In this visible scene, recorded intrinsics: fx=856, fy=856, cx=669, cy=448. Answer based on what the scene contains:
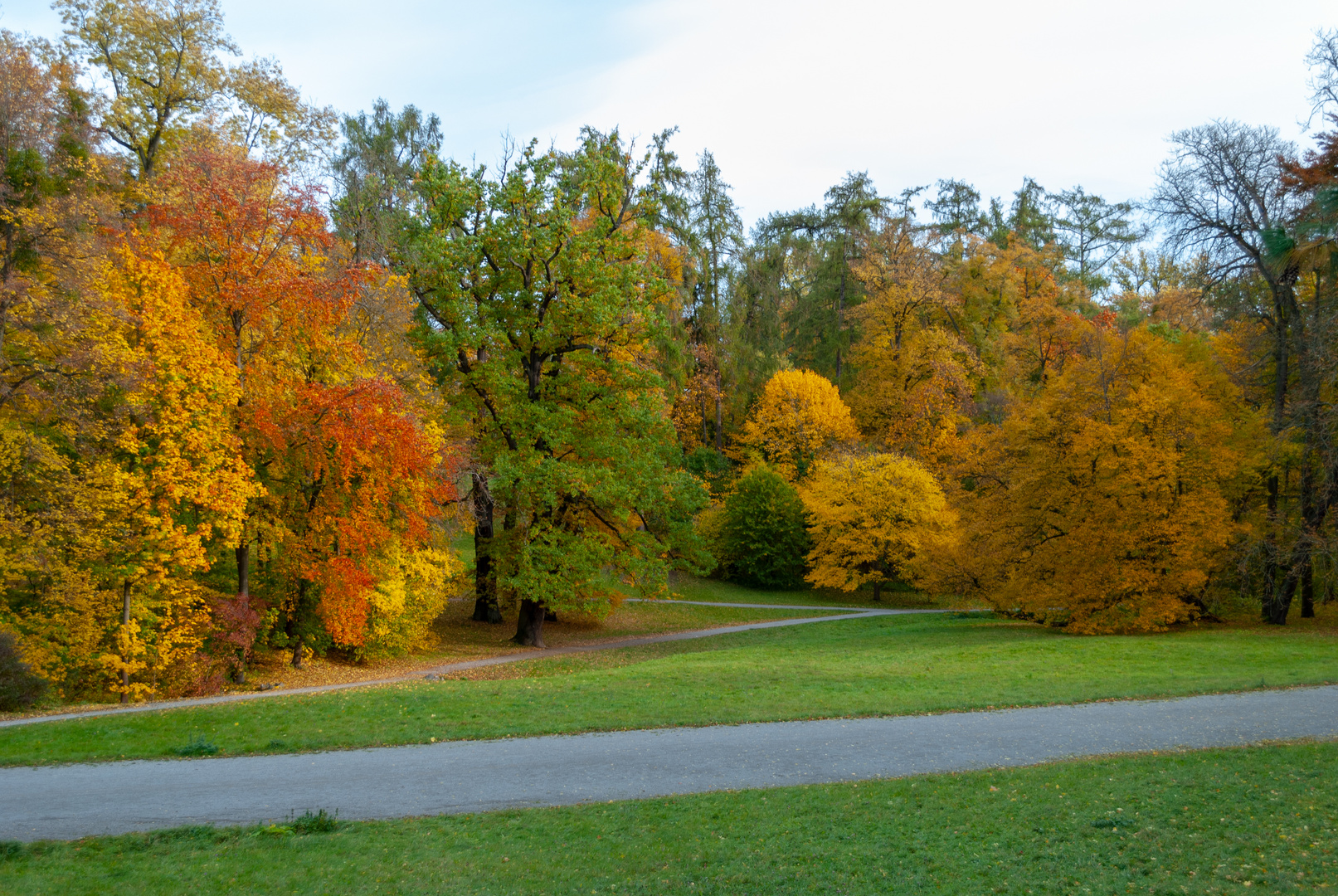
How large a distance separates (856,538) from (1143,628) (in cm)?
1486

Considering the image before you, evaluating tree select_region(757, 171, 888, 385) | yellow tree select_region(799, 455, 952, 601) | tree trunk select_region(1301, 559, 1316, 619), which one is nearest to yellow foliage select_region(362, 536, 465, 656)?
yellow tree select_region(799, 455, 952, 601)

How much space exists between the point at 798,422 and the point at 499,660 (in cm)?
2424

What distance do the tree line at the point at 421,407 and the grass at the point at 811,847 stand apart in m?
8.66

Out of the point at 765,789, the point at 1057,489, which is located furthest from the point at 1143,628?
the point at 765,789

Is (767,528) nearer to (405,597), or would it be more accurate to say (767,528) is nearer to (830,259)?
(830,259)

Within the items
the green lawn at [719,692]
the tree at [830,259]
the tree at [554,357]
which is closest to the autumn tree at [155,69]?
the tree at [554,357]

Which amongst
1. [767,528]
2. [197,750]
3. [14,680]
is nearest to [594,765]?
[197,750]

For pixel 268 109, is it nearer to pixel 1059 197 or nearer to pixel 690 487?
pixel 690 487

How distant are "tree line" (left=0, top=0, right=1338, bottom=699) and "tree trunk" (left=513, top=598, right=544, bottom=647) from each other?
11 centimetres

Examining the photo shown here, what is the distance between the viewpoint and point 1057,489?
23.2 meters

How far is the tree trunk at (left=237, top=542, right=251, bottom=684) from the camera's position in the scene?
56.9ft

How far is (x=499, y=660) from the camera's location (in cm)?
2153

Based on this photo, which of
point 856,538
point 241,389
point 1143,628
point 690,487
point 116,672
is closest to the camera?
point 116,672

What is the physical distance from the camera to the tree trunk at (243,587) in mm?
17344
